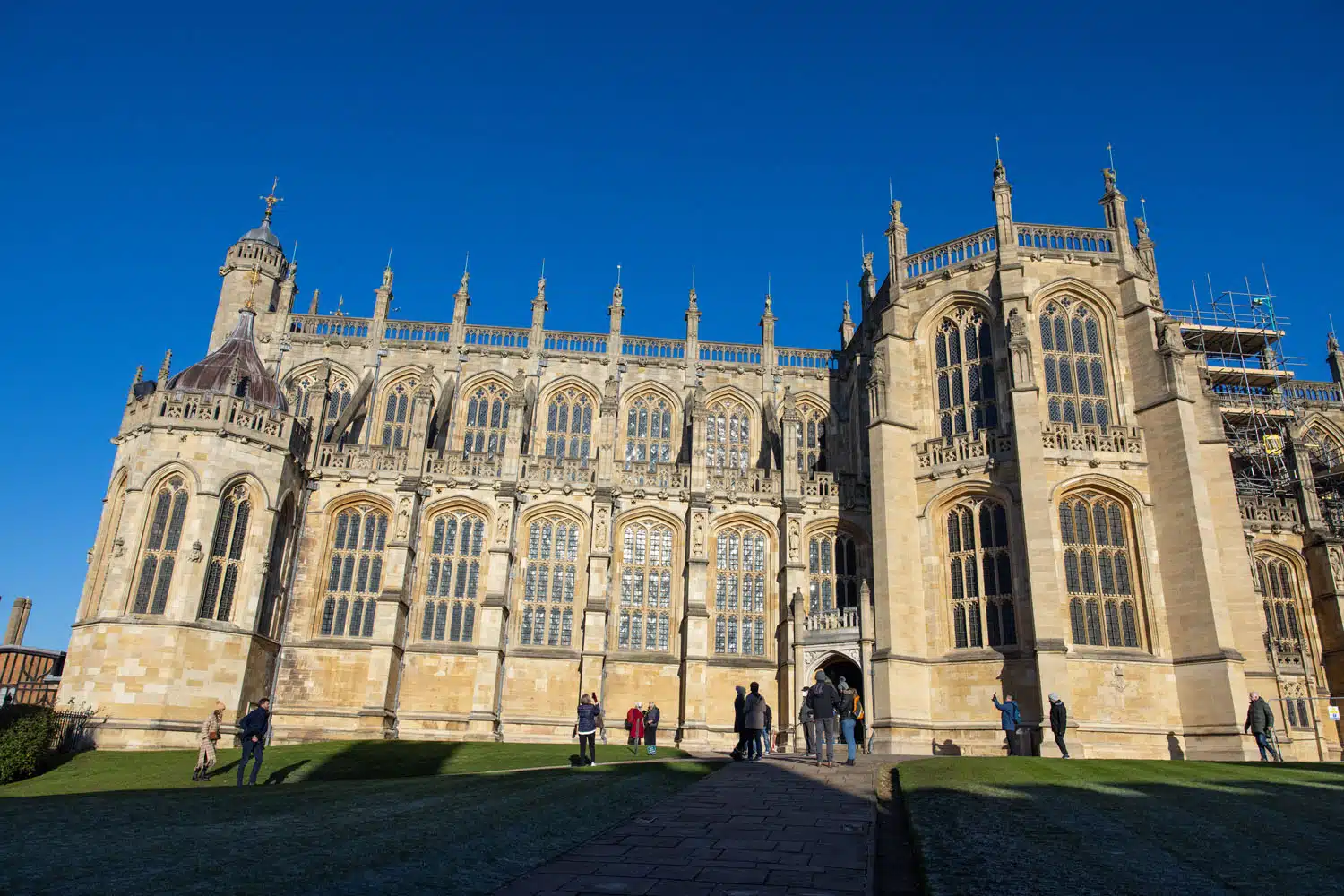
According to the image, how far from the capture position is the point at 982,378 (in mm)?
29594

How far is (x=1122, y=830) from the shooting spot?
1068 cm

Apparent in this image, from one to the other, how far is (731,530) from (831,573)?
13.0 feet

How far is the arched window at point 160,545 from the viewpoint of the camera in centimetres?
2600

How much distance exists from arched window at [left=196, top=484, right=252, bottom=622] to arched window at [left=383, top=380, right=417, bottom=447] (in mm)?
8385

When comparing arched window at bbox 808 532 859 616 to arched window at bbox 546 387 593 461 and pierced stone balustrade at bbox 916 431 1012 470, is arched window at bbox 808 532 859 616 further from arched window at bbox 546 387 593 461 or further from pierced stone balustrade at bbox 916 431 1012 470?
arched window at bbox 546 387 593 461

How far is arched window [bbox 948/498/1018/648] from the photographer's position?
26.6 metres

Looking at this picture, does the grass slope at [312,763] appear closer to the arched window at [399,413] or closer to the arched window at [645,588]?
the arched window at [645,588]

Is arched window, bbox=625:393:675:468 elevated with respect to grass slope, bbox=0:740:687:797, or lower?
elevated

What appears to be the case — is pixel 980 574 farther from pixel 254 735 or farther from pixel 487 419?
pixel 487 419

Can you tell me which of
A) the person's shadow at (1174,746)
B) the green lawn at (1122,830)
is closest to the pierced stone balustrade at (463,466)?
the green lawn at (1122,830)

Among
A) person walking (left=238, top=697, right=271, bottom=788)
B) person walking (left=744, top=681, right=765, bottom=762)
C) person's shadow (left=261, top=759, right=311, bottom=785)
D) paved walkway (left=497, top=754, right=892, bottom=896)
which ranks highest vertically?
person walking (left=744, top=681, right=765, bottom=762)

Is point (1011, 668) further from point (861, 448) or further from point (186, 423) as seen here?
point (186, 423)

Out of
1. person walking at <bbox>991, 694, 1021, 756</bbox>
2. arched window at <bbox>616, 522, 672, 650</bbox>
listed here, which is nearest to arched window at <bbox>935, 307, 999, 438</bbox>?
person walking at <bbox>991, 694, 1021, 756</bbox>

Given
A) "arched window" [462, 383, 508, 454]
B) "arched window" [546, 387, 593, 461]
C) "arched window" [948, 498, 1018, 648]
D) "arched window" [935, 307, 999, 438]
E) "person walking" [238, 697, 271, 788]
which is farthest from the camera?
"arched window" [546, 387, 593, 461]
